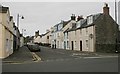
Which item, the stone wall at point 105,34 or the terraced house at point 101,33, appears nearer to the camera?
the stone wall at point 105,34

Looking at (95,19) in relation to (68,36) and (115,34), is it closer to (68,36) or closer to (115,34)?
(115,34)

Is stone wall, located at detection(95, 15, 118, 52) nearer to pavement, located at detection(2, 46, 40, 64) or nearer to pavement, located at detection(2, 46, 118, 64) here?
pavement, located at detection(2, 46, 118, 64)

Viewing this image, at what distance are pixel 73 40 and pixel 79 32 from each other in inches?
224

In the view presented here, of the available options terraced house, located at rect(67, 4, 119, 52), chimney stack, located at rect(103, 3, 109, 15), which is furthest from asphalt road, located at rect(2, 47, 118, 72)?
chimney stack, located at rect(103, 3, 109, 15)

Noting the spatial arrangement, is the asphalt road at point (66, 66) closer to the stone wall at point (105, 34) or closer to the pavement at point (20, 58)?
the pavement at point (20, 58)

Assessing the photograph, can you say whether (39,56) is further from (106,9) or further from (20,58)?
(106,9)

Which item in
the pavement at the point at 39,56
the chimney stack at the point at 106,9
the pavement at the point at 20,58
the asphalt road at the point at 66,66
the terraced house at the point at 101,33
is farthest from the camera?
the chimney stack at the point at 106,9

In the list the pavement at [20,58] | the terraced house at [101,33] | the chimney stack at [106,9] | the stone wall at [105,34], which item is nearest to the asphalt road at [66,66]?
the pavement at [20,58]

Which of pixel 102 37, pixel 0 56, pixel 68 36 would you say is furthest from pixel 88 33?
pixel 0 56

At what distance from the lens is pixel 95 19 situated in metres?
51.3

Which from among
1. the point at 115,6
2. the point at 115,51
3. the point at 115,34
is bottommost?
the point at 115,51

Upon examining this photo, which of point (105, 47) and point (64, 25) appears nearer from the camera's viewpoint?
point (105, 47)

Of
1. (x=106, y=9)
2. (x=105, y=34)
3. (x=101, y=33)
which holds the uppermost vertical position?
(x=106, y=9)

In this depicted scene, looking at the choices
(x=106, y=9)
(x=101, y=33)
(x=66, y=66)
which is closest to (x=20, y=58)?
(x=66, y=66)
